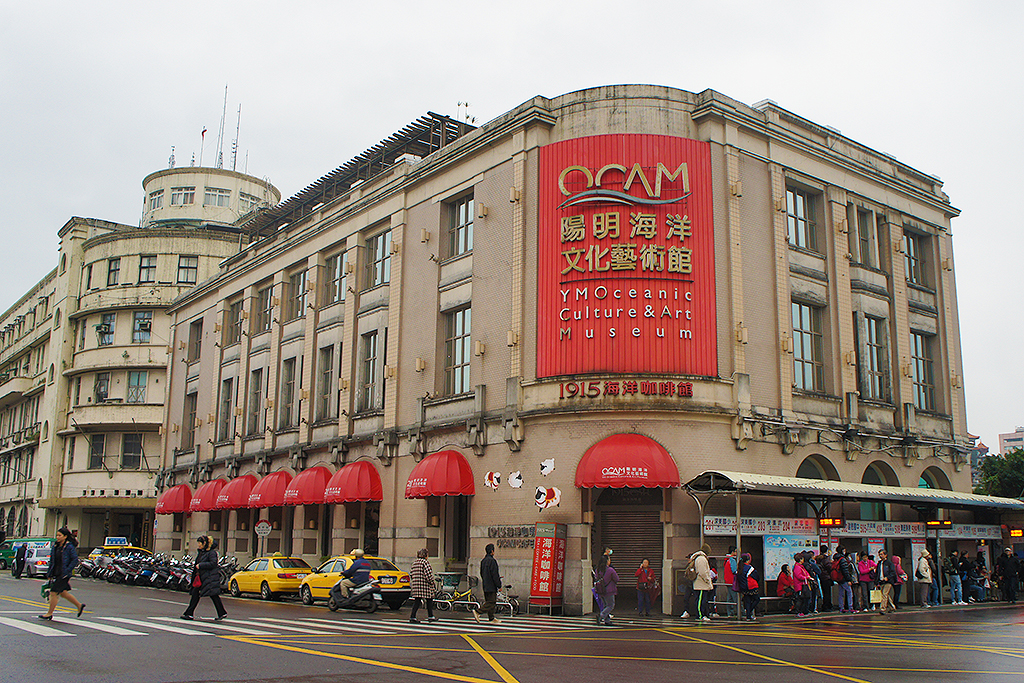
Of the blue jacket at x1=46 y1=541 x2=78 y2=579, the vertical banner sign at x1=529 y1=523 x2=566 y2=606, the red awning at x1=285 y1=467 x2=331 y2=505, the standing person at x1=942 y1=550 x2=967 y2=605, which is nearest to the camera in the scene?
the blue jacket at x1=46 y1=541 x2=78 y2=579

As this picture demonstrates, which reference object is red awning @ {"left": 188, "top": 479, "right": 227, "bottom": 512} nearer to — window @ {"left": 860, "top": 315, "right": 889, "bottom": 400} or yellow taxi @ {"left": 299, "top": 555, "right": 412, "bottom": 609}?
yellow taxi @ {"left": 299, "top": 555, "right": 412, "bottom": 609}

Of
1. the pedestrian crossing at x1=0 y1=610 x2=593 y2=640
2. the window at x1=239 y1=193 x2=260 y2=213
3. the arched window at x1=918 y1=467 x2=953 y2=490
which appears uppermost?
the window at x1=239 y1=193 x2=260 y2=213

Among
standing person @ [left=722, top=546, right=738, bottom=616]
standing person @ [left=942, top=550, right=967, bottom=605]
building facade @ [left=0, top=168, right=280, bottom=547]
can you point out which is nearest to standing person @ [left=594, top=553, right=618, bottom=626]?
standing person @ [left=722, top=546, right=738, bottom=616]

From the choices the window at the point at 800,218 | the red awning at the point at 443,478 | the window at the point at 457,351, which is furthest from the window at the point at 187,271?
the window at the point at 800,218

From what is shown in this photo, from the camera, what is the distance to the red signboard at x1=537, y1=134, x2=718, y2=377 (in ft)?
83.4

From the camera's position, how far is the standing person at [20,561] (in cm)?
4262

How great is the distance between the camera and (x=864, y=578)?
25094 mm

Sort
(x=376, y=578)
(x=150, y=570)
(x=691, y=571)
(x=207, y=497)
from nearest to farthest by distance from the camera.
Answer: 1. (x=691, y=571)
2. (x=376, y=578)
3. (x=150, y=570)
4. (x=207, y=497)

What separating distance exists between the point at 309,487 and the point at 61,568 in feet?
53.9

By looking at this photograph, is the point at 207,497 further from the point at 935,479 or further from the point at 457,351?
the point at 935,479

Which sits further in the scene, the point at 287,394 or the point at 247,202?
the point at 247,202

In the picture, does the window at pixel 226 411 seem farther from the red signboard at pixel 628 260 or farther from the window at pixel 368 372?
the red signboard at pixel 628 260

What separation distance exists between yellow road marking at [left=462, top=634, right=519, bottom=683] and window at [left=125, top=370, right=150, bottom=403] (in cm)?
A: 4708

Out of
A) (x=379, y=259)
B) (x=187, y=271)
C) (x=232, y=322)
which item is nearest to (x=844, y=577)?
(x=379, y=259)
